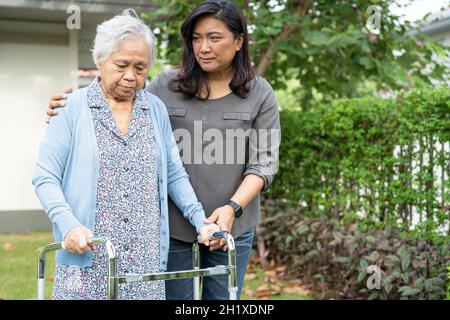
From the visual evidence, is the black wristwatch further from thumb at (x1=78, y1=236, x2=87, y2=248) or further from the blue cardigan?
thumb at (x1=78, y1=236, x2=87, y2=248)

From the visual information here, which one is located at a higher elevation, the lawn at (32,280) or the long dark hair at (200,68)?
the long dark hair at (200,68)

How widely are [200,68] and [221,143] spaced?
34cm

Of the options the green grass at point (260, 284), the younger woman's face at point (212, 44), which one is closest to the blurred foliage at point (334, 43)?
the green grass at point (260, 284)

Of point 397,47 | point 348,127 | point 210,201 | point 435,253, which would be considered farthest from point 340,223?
point 210,201

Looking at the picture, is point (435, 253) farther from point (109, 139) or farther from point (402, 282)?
point (109, 139)

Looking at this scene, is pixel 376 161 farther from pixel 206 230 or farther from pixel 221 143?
pixel 206 230

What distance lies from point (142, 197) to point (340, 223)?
11.7 ft

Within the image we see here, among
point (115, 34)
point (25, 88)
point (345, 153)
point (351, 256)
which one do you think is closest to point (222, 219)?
point (115, 34)

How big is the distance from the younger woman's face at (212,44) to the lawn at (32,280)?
10.8ft

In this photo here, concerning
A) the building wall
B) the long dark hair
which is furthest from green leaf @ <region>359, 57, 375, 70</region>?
the building wall

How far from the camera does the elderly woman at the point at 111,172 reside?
256 cm

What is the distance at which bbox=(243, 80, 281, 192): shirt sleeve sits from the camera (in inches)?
121

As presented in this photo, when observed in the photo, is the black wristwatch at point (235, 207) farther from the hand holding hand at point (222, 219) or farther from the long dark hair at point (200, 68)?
the long dark hair at point (200, 68)

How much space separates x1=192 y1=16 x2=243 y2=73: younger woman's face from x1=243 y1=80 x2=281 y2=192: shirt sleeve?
262 mm
